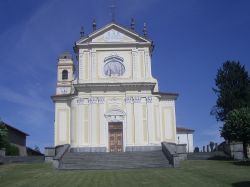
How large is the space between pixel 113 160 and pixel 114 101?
34.3ft

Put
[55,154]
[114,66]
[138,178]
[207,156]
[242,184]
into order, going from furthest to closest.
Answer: [114,66] < [55,154] < [207,156] < [138,178] < [242,184]

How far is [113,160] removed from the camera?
1453 inches

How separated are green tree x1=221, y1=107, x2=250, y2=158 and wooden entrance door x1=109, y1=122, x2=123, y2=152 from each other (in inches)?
480

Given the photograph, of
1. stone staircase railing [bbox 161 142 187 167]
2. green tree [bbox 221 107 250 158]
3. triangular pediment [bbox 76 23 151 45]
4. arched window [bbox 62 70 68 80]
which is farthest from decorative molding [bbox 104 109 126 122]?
arched window [bbox 62 70 68 80]

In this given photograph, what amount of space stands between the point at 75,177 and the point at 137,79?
22.1 m

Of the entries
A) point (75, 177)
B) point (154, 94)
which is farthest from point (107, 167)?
A: point (154, 94)

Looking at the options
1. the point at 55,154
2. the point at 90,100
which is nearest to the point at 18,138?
the point at 90,100

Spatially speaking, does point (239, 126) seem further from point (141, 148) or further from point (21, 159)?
point (21, 159)

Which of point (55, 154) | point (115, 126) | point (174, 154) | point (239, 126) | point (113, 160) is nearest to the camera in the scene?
point (174, 154)

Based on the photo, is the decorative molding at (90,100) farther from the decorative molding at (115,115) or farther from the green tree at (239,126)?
the green tree at (239,126)

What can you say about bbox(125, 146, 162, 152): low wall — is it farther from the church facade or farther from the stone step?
the stone step

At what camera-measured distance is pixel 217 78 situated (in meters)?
49.2

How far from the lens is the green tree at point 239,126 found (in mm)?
36594

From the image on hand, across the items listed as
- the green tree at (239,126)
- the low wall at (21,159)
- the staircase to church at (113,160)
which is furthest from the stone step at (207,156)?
the low wall at (21,159)
